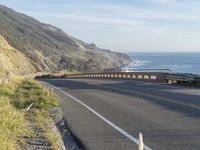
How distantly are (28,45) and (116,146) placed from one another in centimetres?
16301

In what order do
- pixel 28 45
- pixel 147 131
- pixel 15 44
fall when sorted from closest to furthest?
1. pixel 147 131
2. pixel 15 44
3. pixel 28 45

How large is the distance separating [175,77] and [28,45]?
456 feet

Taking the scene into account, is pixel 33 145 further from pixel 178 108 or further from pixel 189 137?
pixel 178 108

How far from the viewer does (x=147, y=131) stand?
12.9 meters

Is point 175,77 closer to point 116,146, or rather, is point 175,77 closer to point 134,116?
point 134,116

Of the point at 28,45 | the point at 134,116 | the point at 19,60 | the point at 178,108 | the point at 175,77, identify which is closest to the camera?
the point at 134,116

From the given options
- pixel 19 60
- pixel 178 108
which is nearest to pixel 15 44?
pixel 19 60

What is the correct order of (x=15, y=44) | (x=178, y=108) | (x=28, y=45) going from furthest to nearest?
(x=28, y=45) → (x=15, y=44) → (x=178, y=108)

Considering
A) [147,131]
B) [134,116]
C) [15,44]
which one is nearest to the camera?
[147,131]

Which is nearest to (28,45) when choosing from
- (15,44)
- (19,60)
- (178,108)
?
(15,44)

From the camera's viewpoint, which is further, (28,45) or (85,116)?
(28,45)

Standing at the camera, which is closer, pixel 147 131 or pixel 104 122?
pixel 147 131

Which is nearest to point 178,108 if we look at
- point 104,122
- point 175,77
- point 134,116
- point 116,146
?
→ point 134,116

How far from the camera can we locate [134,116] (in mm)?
16188
